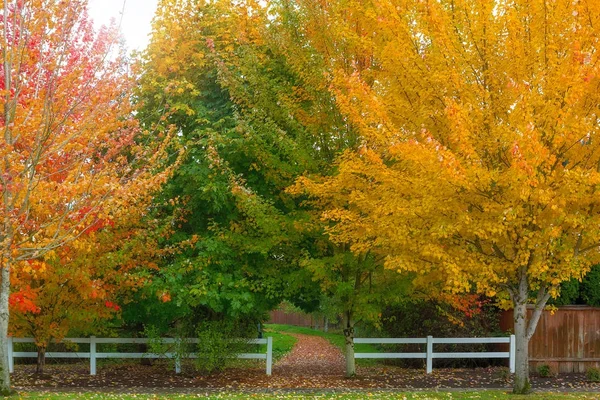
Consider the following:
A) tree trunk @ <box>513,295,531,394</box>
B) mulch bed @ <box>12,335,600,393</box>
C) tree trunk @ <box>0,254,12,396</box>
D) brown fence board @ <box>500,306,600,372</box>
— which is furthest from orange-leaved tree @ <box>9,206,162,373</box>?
brown fence board @ <box>500,306,600,372</box>

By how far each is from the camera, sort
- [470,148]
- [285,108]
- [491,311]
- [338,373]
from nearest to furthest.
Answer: [470,148], [285,108], [338,373], [491,311]

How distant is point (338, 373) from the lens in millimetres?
15594

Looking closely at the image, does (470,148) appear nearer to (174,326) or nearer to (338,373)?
(338,373)

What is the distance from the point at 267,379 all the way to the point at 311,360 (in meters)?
6.50

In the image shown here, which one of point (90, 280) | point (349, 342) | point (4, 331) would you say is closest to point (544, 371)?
point (349, 342)

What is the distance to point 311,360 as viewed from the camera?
20.6m

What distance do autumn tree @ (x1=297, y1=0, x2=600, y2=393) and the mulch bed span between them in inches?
99.3

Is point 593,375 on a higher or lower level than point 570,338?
lower

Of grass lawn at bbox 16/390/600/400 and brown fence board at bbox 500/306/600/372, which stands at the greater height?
brown fence board at bbox 500/306/600/372

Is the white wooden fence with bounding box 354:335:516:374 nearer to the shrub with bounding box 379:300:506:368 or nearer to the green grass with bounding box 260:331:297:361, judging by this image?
the shrub with bounding box 379:300:506:368

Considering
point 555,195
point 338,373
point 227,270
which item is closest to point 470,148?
point 555,195

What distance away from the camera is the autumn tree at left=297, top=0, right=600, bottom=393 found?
9867 mm

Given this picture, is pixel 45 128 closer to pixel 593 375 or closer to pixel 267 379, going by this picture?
pixel 267 379

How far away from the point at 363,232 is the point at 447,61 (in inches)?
133
